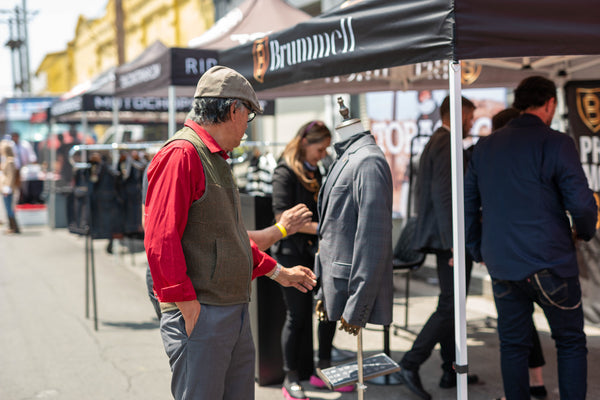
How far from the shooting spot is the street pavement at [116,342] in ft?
14.3

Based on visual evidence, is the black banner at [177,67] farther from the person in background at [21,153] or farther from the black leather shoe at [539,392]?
the person in background at [21,153]

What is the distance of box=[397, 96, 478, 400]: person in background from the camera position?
158 inches

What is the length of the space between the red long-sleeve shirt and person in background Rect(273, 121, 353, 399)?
186cm

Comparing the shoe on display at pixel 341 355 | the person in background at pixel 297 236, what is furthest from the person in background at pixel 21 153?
the person in background at pixel 297 236

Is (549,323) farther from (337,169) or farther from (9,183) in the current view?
(9,183)

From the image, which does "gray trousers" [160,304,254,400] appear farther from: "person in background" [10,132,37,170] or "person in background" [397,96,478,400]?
"person in background" [10,132,37,170]

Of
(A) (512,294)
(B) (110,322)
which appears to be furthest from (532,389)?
(B) (110,322)

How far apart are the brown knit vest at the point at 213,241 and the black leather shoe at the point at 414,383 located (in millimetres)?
2162

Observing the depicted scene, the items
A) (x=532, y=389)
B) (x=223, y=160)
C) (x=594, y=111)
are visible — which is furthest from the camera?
(x=594, y=111)

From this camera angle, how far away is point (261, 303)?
14.2 feet

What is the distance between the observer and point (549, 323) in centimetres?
334

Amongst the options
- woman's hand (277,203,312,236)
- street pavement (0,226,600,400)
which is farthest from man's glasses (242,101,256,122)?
street pavement (0,226,600,400)

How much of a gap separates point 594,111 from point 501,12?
2829 mm

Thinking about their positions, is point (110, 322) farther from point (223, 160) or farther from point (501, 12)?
point (501, 12)
